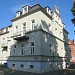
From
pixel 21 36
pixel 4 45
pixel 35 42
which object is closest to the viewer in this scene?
pixel 35 42

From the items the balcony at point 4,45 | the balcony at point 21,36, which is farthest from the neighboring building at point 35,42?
the balcony at point 4,45

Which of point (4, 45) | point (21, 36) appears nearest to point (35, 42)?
point (21, 36)

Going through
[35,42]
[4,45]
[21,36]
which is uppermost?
[21,36]

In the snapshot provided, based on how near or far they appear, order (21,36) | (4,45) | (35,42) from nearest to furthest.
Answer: (35,42), (21,36), (4,45)

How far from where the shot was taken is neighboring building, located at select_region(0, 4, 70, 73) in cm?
2300

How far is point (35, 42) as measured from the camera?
920 inches

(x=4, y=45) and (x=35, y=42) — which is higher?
(x=35, y=42)

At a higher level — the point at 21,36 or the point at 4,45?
the point at 21,36

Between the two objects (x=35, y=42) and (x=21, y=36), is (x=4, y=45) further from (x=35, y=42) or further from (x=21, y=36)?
(x=35, y=42)

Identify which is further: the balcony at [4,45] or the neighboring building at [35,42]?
the balcony at [4,45]

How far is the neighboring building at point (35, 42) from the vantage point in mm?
23000

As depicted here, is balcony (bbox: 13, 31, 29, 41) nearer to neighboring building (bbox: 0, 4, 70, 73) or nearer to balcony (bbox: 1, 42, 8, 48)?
neighboring building (bbox: 0, 4, 70, 73)

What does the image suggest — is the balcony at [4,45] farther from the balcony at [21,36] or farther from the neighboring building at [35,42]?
→ the balcony at [21,36]

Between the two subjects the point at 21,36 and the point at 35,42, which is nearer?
the point at 35,42
